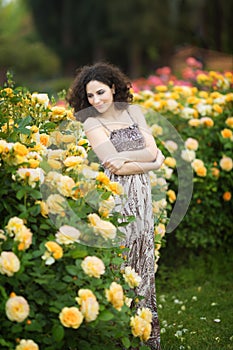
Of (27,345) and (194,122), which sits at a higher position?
(27,345)

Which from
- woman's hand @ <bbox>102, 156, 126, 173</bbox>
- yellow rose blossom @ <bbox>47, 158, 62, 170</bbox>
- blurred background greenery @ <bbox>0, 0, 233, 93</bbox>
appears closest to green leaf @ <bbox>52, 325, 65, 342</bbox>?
yellow rose blossom @ <bbox>47, 158, 62, 170</bbox>

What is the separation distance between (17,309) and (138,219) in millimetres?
958

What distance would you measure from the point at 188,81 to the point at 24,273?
4909 mm

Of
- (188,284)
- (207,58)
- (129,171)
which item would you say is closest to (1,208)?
(129,171)

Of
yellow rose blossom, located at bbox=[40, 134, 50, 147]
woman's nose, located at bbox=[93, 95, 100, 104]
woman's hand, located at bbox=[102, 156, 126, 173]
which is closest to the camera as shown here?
yellow rose blossom, located at bbox=[40, 134, 50, 147]

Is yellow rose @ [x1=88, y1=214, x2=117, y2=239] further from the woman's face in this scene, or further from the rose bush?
the woman's face

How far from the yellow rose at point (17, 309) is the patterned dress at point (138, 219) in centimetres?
85

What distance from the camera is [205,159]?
185 inches

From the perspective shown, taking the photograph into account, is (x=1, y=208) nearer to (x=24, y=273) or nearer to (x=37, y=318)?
(x=24, y=273)

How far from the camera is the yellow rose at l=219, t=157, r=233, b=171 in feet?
15.2

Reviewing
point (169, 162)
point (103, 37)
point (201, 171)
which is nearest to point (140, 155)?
point (169, 162)

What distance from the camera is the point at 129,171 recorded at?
2914mm

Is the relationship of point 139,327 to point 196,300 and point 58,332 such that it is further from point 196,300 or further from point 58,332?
point 196,300

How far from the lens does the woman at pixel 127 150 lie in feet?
9.58
